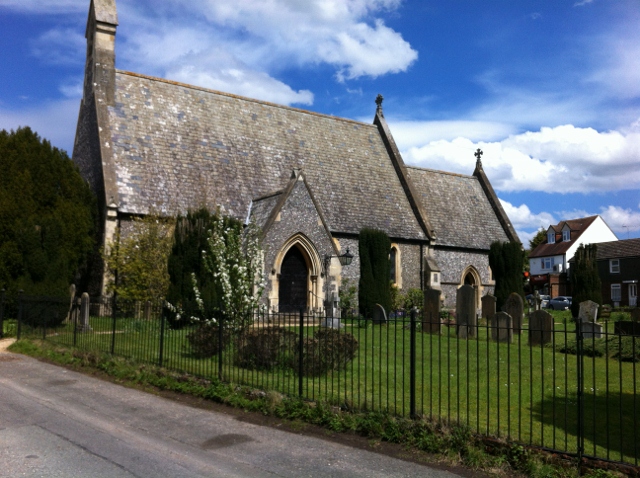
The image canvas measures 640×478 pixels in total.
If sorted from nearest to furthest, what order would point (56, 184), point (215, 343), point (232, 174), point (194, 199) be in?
1. point (215, 343)
2. point (56, 184)
3. point (194, 199)
4. point (232, 174)

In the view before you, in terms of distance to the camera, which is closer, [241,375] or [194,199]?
[241,375]

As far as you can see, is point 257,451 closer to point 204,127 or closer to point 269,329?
point 269,329

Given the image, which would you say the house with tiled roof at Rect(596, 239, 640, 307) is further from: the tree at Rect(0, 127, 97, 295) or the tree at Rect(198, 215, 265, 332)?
the tree at Rect(0, 127, 97, 295)

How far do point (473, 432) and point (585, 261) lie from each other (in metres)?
23.0

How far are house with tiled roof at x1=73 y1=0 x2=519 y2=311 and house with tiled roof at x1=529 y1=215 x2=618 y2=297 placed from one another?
3024 centimetres

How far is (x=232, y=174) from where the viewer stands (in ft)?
79.4

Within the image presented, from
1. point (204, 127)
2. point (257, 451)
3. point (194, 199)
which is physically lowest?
point (257, 451)

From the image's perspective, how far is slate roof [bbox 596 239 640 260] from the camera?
4835cm

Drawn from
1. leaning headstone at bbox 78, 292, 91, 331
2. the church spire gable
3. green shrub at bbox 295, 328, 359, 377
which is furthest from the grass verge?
the church spire gable

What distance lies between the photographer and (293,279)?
21.5 meters

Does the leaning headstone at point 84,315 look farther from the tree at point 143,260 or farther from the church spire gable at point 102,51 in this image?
the church spire gable at point 102,51

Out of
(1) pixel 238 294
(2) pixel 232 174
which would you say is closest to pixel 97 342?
(1) pixel 238 294

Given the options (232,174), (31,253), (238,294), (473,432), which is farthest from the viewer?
(232,174)

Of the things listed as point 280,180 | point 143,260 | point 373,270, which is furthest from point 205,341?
point 280,180
